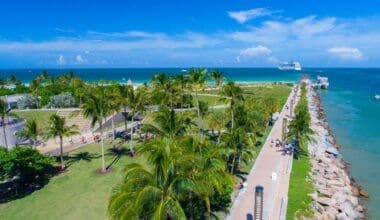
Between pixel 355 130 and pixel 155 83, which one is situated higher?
pixel 155 83

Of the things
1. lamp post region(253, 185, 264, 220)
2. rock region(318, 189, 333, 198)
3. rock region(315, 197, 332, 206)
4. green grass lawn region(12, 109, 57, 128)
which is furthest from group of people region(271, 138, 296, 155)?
green grass lawn region(12, 109, 57, 128)

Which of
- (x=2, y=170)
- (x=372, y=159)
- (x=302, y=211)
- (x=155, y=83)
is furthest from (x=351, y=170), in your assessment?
(x=2, y=170)

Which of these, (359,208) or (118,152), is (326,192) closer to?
(359,208)

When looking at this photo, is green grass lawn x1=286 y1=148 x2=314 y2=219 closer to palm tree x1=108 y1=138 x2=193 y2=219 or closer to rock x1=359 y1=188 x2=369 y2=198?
rock x1=359 y1=188 x2=369 y2=198

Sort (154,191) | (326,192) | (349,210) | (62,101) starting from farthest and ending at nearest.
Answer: (62,101) → (326,192) → (349,210) → (154,191)

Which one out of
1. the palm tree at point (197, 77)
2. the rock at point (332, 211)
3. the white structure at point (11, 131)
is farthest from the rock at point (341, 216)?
the white structure at point (11, 131)

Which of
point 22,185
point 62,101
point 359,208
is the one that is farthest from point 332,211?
point 62,101

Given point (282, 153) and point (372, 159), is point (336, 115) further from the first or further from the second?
point (282, 153)

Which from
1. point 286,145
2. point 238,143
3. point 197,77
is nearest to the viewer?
point 238,143
